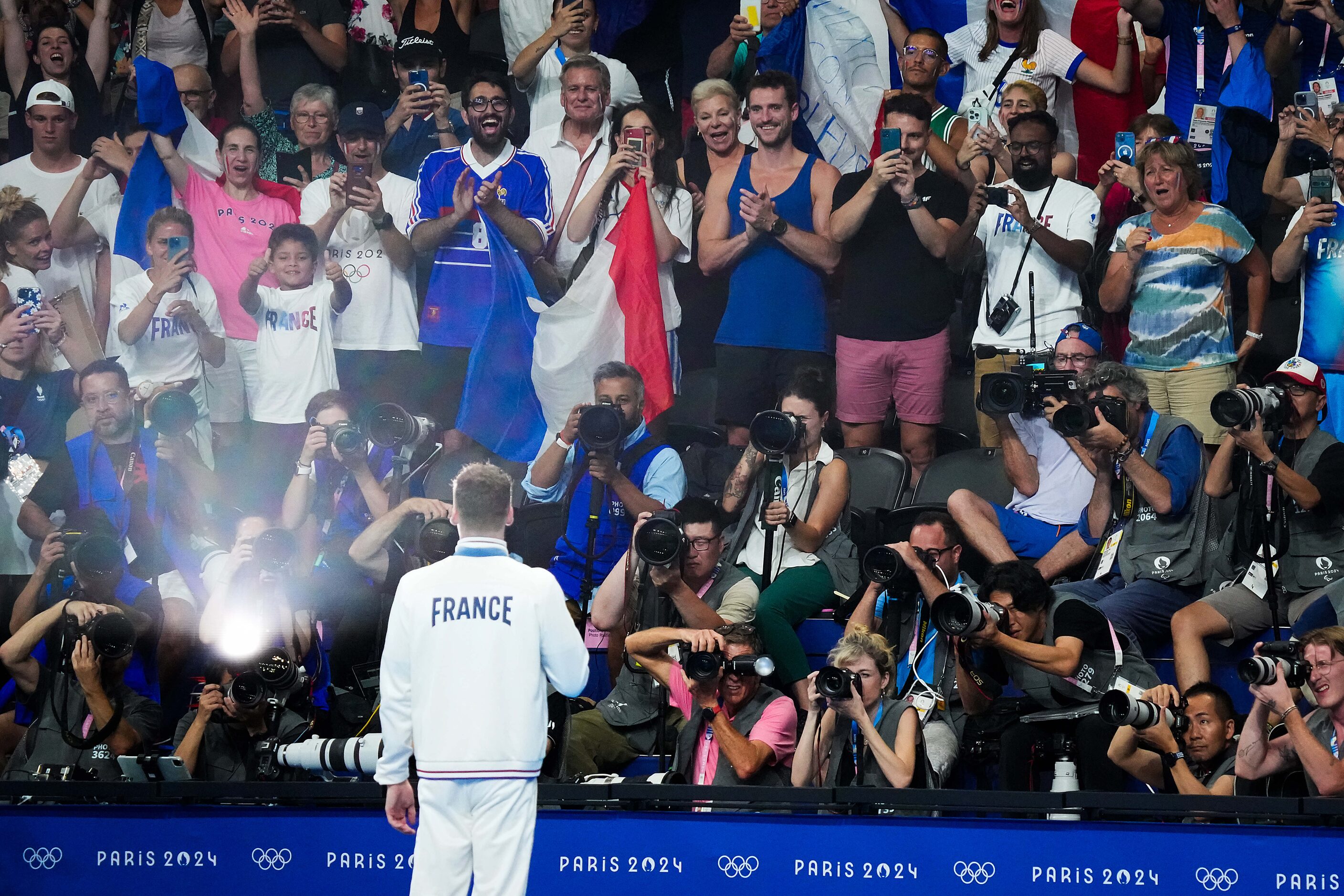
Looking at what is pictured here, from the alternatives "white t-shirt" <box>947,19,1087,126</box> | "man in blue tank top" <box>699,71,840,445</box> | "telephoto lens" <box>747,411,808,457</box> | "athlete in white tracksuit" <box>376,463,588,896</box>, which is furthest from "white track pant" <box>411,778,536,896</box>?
"white t-shirt" <box>947,19,1087,126</box>

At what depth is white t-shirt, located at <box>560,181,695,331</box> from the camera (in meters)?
7.32

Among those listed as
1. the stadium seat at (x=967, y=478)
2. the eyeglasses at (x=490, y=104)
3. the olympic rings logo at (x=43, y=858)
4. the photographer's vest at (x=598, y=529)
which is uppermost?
the eyeglasses at (x=490, y=104)

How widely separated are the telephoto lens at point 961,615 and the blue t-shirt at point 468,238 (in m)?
3.35

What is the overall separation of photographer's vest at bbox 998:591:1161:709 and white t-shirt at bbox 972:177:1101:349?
1.84 m

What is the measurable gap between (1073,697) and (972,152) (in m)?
2.88

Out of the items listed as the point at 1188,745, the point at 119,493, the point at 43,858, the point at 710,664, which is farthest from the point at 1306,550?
the point at 119,493

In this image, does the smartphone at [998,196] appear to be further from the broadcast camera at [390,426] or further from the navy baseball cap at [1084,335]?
the broadcast camera at [390,426]

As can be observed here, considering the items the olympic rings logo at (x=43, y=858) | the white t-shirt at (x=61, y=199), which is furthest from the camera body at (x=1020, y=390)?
the white t-shirt at (x=61, y=199)

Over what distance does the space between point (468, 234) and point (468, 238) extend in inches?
0.8

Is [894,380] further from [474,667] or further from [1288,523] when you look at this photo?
[474,667]

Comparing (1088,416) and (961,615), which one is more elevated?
(1088,416)

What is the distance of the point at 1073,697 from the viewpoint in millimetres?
5055

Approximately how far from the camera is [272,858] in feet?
15.8

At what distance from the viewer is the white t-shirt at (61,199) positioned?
8.00 meters
